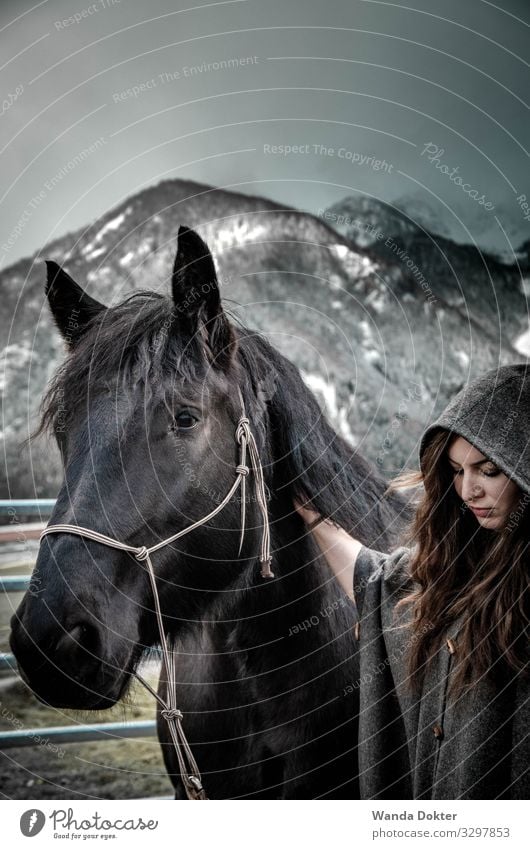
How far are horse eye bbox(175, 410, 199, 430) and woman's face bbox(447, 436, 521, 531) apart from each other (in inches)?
20.4

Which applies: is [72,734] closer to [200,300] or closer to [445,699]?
[445,699]

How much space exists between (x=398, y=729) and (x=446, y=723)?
171 mm

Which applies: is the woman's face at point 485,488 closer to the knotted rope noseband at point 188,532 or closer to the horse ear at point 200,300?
the knotted rope noseband at point 188,532

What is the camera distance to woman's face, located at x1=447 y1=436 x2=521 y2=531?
126cm

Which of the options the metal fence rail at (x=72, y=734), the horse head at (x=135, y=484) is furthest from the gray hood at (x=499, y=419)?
the metal fence rail at (x=72, y=734)

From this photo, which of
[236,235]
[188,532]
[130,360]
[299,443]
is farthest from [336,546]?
[236,235]

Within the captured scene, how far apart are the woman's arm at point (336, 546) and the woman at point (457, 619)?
0.05 feet

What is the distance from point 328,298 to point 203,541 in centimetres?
376

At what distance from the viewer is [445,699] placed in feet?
4.32

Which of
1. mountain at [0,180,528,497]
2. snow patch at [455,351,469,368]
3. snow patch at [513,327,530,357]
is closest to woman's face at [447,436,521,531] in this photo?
snow patch at [513,327,530,357]

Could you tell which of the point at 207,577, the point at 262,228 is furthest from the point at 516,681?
the point at 262,228

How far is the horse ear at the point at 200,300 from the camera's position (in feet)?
4.38

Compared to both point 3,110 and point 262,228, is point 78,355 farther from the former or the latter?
point 262,228
